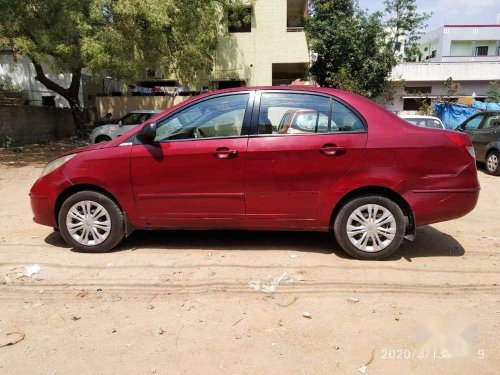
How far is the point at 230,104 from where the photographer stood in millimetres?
4484

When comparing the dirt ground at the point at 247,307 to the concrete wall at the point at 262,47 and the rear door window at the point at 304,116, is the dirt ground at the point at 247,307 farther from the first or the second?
the concrete wall at the point at 262,47

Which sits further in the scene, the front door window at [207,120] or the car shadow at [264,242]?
the car shadow at [264,242]

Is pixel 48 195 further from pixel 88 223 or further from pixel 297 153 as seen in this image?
pixel 297 153

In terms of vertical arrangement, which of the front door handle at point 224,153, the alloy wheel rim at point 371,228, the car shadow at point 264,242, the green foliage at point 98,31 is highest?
the green foliage at point 98,31

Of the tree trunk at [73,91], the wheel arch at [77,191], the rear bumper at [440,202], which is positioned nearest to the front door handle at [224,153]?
the wheel arch at [77,191]

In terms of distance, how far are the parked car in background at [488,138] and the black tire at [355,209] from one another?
7.19 meters

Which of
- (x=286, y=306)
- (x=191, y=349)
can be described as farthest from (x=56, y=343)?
(x=286, y=306)

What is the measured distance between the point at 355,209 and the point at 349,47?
68.9ft

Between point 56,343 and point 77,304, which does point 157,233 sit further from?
point 56,343

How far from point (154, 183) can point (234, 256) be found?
1152 millimetres

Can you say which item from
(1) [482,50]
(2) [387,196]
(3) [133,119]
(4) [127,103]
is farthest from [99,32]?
(1) [482,50]

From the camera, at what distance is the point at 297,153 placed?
14.1 feet

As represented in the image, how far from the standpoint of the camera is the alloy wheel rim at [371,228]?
4.34m

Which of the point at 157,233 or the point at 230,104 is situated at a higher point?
the point at 230,104
